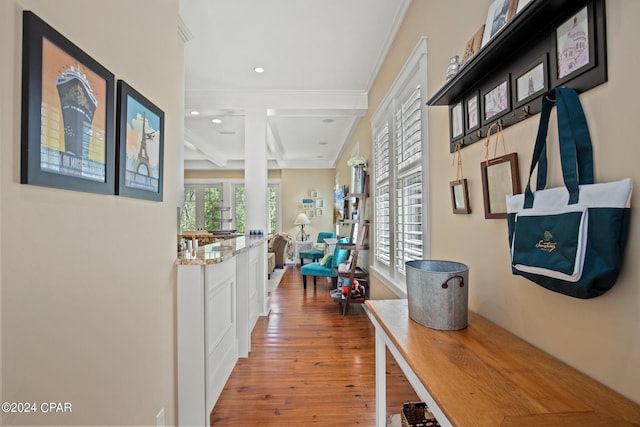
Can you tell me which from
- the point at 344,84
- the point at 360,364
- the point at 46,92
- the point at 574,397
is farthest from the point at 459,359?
the point at 344,84

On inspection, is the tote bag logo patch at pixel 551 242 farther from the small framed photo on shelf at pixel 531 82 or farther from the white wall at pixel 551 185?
the small framed photo on shelf at pixel 531 82

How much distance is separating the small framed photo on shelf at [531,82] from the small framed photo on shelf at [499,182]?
0.64ft

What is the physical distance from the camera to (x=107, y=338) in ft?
3.52

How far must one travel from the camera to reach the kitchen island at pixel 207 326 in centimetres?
163

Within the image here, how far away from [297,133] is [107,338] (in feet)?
16.8

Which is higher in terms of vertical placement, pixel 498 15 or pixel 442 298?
pixel 498 15

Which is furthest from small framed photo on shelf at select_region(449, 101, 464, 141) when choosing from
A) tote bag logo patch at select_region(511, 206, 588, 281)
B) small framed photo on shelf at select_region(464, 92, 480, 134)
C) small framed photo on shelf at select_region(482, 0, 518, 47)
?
tote bag logo patch at select_region(511, 206, 588, 281)

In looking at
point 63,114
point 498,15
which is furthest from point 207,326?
point 498,15

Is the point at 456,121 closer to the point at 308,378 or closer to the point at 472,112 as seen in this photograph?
the point at 472,112

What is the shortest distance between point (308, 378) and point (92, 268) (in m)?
1.82

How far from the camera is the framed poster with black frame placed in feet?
2.46

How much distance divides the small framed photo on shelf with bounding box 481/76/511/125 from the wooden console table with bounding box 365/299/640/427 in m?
0.84

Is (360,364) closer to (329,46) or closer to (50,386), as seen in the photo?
(50,386)

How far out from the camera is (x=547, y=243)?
80 centimetres
